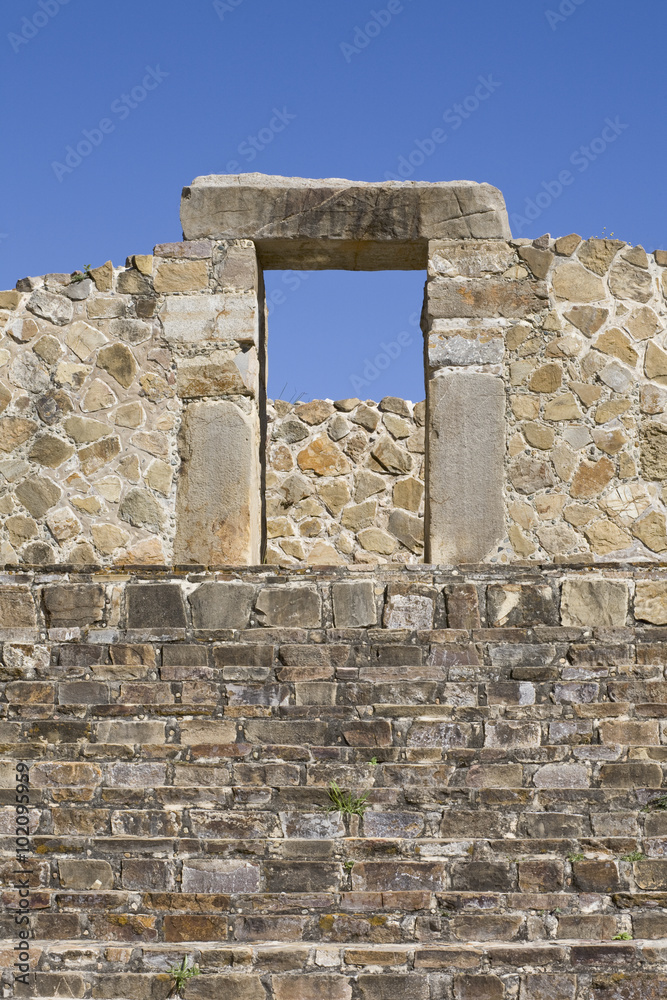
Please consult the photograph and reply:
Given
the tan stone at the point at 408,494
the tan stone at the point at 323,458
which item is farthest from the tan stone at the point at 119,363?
the tan stone at the point at 408,494

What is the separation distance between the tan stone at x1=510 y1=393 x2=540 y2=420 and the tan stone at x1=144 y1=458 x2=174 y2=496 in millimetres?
2057

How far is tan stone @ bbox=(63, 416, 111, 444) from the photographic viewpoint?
6.47 m

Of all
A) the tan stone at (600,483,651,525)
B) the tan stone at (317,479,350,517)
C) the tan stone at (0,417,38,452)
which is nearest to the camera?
the tan stone at (600,483,651,525)

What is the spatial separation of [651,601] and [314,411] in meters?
5.22

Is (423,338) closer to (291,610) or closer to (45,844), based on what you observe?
(291,610)

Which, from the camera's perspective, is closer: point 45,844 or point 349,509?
point 45,844

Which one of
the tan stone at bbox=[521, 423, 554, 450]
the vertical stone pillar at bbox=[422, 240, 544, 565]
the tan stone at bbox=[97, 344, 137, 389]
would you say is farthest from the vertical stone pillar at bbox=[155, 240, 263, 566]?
the tan stone at bbox=[521, 423, 554, 450]

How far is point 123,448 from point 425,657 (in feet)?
8.89

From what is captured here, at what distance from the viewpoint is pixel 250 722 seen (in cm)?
432

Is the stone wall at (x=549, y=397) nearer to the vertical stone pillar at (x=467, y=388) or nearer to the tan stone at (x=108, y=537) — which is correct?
the vertical stone pillar at (x=467, y=388)

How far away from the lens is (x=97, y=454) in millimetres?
6469

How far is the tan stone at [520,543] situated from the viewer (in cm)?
623

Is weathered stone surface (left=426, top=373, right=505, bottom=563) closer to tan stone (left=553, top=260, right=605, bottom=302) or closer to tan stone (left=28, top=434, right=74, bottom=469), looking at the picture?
tan stone (left=553, top=260, right=605, bottom=302)

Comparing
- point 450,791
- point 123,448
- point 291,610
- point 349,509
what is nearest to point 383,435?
point 349,509
